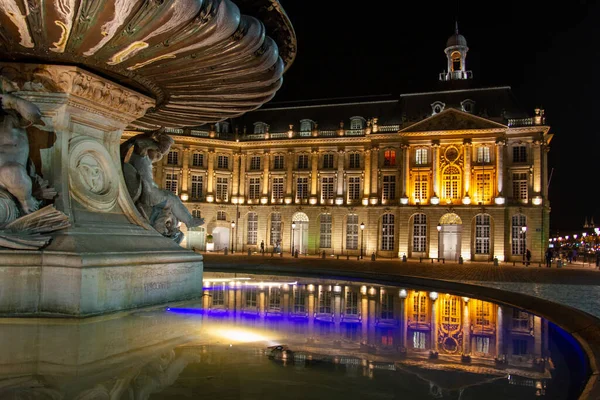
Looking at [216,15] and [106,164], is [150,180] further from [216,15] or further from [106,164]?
[216,15]

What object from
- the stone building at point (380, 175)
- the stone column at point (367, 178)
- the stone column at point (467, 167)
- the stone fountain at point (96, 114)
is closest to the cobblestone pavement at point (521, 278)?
the stone fountain at point (96, 114)

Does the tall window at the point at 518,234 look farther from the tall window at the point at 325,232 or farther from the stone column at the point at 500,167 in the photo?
the tall window at the point at 325,232

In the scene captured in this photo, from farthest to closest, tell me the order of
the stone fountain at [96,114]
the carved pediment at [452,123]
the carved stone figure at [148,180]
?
the carved pediment at [452,123] → the carved stone figure at [148,180] → the stone fountain at [96,114]

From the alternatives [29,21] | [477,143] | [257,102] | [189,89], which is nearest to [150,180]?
[189,89]

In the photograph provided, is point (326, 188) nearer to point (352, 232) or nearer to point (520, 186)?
point (352, 232)

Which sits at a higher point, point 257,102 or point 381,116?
point 381,116

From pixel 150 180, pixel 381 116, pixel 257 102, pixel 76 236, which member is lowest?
pixel 76 236

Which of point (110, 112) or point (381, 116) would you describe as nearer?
point (110, 112)

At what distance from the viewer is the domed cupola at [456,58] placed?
4947 cm

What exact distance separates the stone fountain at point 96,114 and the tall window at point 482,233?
36.7 metres

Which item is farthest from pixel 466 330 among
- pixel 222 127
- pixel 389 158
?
pixel 222 127

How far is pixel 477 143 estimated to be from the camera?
4219cm

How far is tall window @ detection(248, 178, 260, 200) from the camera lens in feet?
162

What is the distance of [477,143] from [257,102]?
36.5 m
